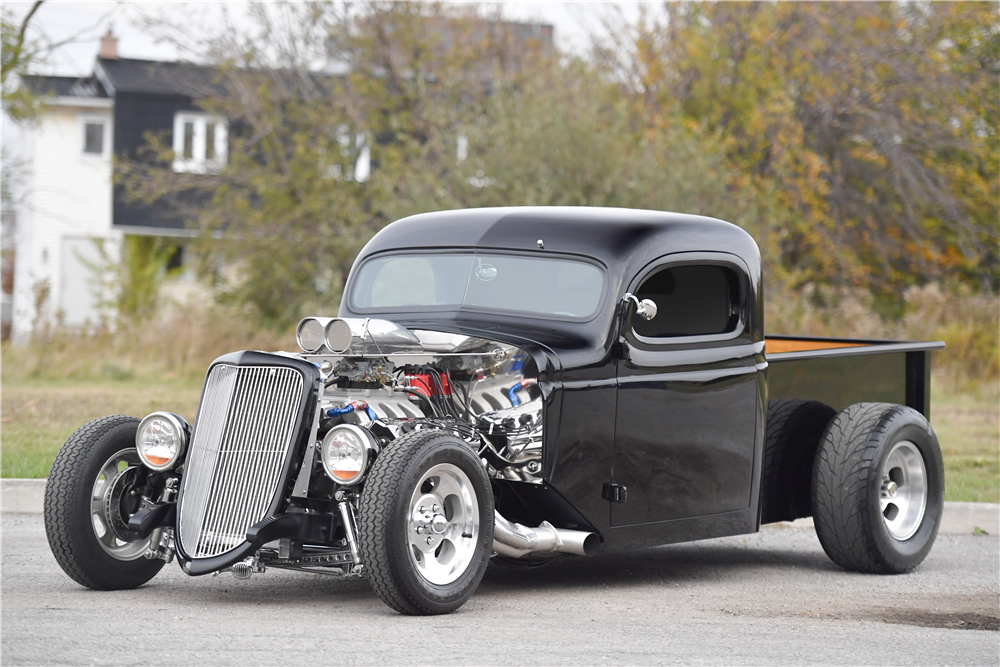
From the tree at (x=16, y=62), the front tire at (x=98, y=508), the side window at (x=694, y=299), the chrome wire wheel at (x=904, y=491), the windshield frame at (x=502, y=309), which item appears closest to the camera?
the front tire at (x=98, y=508)

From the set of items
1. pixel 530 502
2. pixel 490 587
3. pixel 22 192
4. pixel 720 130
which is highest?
pixel 720 130

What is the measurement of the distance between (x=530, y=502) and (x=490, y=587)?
A: 0.61m

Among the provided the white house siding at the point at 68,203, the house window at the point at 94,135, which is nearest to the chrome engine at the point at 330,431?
the white house siding at the point at 68,203

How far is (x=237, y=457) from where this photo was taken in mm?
5691

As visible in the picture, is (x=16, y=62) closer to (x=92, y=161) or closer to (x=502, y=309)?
(x=502, y=309)

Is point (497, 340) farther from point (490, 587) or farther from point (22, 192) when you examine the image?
point (22, 192)

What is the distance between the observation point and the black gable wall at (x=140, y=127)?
32.8 m

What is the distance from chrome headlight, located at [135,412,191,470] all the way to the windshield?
1714 millimetres

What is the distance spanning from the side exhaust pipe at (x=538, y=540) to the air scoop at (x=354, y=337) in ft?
3.27

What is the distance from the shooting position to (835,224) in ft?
82.6

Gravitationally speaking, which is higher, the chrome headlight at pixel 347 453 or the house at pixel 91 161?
the house at pixel 91 161

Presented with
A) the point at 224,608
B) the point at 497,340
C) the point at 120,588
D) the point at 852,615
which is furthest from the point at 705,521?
the point at 120,588

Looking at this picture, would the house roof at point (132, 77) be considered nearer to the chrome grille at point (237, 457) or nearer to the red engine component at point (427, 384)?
the red engine component at point (427, 384)

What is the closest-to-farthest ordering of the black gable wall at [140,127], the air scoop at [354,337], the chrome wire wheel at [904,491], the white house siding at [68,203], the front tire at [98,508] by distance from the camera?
1. the front tire at [98,508]
2. the air scoop at [354,337]
3. the chrome wire wheel at [904,491]
4. the black gable wall at [140,127]
5. the white house siding at [68,203]
